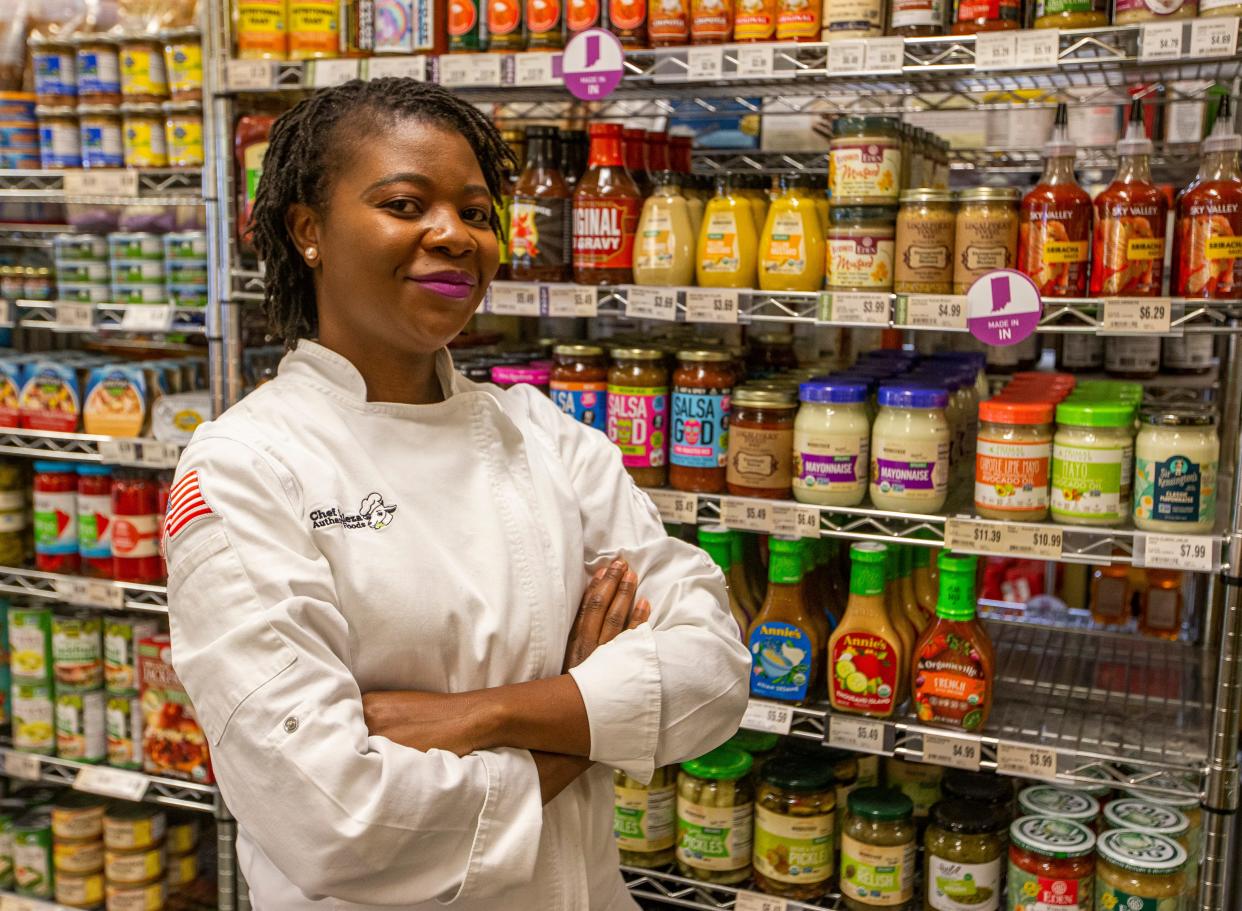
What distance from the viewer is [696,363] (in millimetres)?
2219

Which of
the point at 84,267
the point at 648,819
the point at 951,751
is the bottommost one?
the point at 648,819

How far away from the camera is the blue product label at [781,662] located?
2201mm

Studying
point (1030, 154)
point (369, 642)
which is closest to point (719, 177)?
point (1030, 154)

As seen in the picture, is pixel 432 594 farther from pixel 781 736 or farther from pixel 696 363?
pixel 781 736

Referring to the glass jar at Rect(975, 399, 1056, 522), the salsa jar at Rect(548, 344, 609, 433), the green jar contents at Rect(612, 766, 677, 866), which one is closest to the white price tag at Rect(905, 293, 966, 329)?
the glass jar at Rect(975, 399, 1056, 522)

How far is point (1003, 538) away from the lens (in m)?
1.96

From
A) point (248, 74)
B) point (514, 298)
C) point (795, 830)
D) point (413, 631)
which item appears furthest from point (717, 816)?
point (248, 74)

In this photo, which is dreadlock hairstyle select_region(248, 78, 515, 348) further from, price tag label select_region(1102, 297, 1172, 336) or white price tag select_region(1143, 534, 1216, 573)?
white price tag select_region(1143, 534, 1216, 573)

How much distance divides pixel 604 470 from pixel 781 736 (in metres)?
1.12

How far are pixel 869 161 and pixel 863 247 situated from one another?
148 millimetres

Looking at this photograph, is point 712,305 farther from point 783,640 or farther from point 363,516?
point 363,516

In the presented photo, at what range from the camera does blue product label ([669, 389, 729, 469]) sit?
2.22 meters

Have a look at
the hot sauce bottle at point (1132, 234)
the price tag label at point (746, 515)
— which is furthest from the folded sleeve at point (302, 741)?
the hot sauce bottle at point (1132, 234)

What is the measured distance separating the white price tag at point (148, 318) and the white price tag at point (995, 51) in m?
1.73
